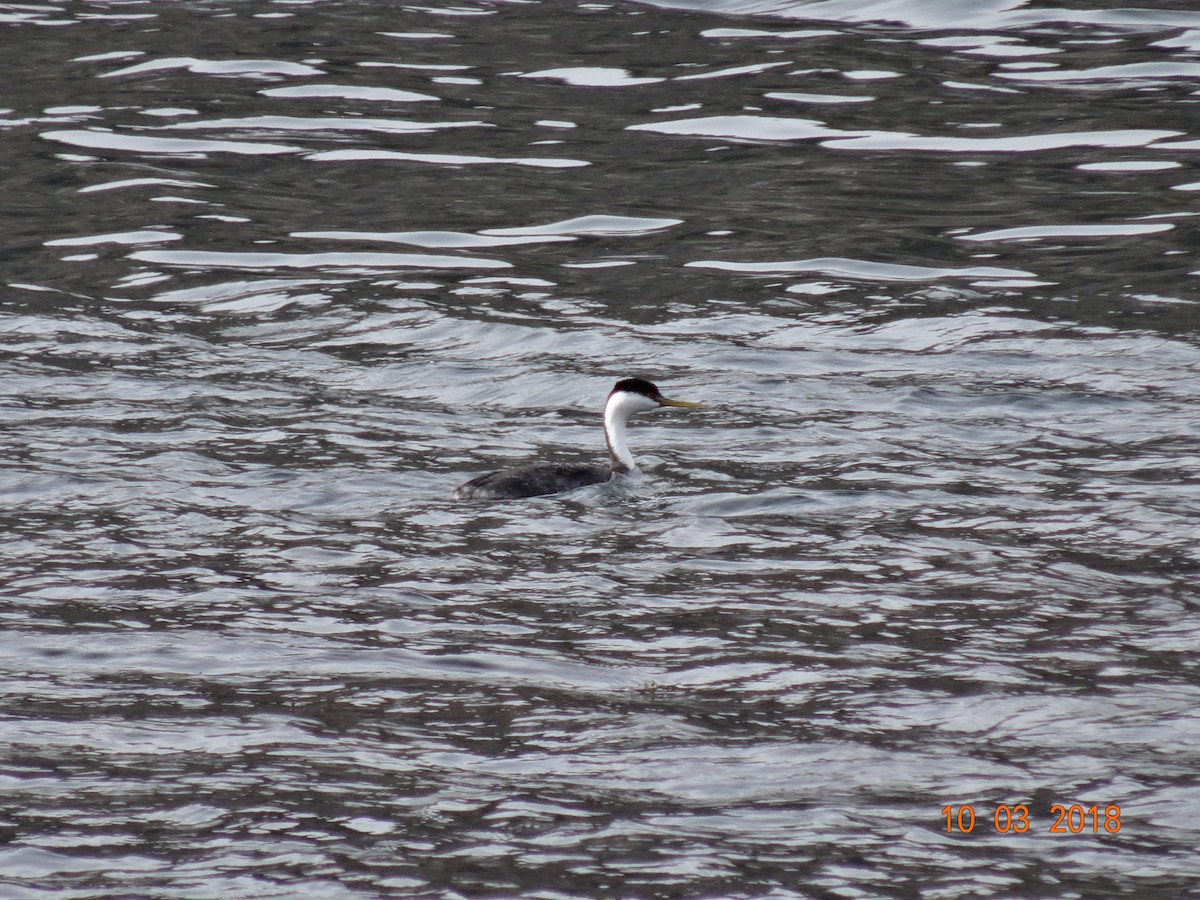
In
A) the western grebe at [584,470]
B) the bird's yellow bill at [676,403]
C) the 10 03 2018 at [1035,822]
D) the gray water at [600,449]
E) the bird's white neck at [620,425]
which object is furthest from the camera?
the bird's yellow bill at [676,403]

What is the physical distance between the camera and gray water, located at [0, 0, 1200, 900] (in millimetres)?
7426

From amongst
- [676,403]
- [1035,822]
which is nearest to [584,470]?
[676,403]

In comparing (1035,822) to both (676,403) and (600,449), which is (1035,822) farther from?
(600,449)

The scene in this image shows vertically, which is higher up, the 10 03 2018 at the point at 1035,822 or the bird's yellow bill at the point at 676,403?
the bird's yellow bill at the point at 676,403

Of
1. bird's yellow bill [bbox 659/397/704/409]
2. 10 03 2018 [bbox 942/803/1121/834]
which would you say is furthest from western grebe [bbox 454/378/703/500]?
10 03 2018 [bbox 942/803/1121/834]

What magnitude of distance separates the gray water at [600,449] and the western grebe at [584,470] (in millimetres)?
180

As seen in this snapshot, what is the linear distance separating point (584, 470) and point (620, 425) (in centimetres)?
66

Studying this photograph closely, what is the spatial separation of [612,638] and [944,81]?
15811 mm

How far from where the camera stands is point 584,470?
12875 millimetres

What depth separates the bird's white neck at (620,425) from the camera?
13.2 metres

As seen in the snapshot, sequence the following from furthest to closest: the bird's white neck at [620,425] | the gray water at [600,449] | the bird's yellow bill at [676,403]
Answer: the bird's yellow bill at [676,403]
the bird's white neck at [620,425]
the gray water at [600,449]

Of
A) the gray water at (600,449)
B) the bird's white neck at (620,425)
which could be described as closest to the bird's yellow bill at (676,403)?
the bird's white neck at (620,425)

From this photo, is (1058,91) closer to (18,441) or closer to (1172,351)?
(1172,351)

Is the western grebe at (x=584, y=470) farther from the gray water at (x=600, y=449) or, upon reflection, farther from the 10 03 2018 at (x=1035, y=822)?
the 10 03 2018 at (x=1035, y=822)
